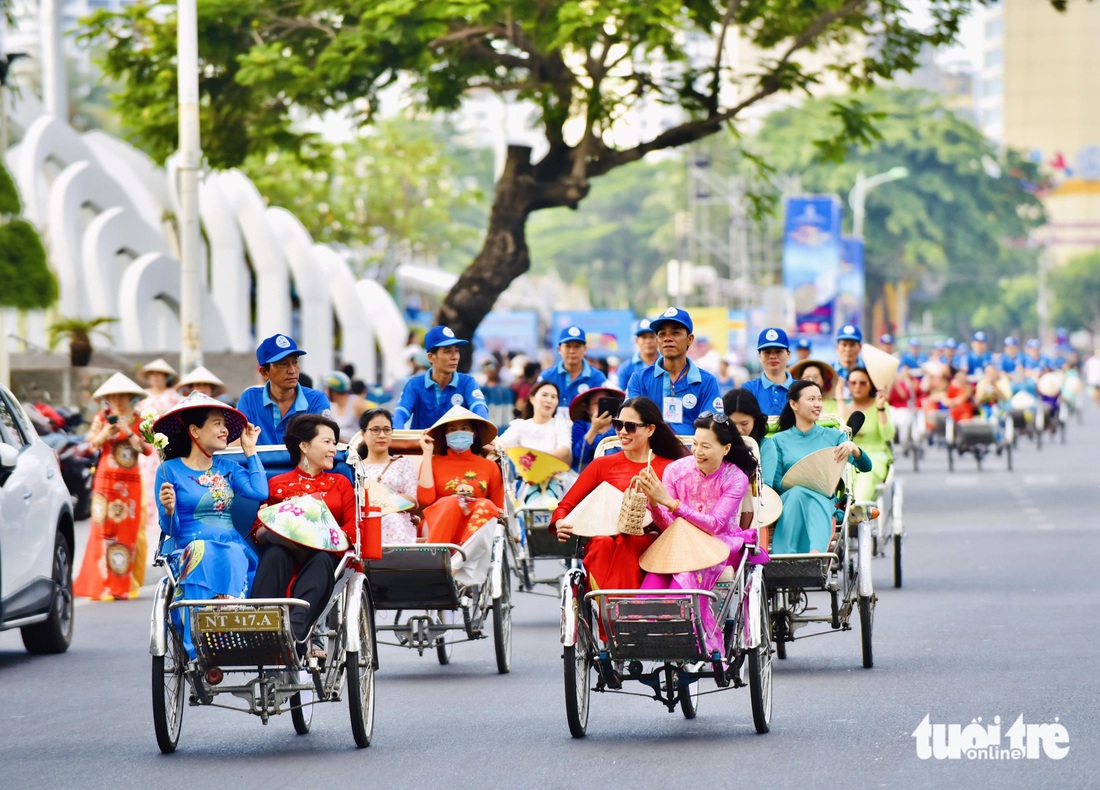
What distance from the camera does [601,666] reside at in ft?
29.7

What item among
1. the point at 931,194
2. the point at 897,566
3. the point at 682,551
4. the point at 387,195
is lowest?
the point at 897,566

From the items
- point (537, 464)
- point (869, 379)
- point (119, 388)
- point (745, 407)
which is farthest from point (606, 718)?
point (119, 388)

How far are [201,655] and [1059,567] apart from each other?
1013 cm

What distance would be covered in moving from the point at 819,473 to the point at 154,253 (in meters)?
26.7

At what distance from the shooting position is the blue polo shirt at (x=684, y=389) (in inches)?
464

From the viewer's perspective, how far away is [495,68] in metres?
26.2

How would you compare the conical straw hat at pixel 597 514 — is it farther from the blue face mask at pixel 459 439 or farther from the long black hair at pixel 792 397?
the blue face mask at pixel 459 439

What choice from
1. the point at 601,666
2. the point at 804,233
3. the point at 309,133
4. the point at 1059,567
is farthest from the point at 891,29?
the point at 804,233

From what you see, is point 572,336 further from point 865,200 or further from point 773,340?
point 865,200

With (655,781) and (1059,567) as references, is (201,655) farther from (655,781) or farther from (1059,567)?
(1059,567)

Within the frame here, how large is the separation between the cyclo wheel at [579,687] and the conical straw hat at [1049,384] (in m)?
33.2

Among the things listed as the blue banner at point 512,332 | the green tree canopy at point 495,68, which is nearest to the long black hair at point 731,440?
the green tree canopy at point 495,68

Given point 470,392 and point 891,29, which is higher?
point 891,29

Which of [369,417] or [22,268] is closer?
[369,417]
